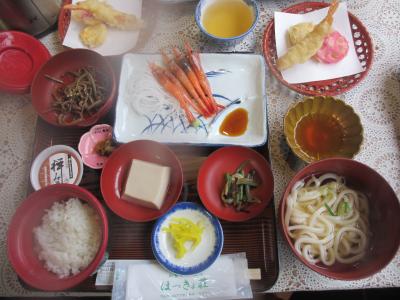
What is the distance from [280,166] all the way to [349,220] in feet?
1.18

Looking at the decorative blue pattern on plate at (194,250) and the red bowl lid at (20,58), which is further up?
the red bowl lid at (20,58)

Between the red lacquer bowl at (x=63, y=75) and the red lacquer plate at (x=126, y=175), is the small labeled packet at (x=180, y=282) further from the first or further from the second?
the red lacquer bowl at (x=63, y=75)

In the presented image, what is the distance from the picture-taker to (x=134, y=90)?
170 centimetres

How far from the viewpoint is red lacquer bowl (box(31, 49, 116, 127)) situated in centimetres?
159

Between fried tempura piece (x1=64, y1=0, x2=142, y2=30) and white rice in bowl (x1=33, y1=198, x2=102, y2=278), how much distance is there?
0.91 metres

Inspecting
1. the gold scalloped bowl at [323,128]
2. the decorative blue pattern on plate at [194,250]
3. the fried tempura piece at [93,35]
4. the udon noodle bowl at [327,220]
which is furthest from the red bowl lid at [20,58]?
the udon noodle bowl at [327,220]

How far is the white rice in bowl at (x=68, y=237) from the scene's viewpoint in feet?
4.41

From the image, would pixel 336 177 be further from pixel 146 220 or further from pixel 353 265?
pixel 146 220

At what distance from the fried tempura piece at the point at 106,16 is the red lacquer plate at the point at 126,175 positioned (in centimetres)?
66

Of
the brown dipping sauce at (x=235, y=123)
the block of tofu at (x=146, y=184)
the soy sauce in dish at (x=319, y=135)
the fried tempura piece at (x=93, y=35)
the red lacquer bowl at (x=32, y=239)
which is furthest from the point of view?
the fried tempura piece at (x=93, y=35)

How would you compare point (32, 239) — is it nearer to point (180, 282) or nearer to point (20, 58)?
point (180, 282)

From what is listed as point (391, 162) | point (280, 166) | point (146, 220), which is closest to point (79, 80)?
point (146, 220)

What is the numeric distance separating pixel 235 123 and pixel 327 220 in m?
0.58

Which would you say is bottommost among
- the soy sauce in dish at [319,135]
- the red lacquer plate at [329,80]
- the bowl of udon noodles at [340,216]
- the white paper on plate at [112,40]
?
the bowl of udon noodles at [340,216]
